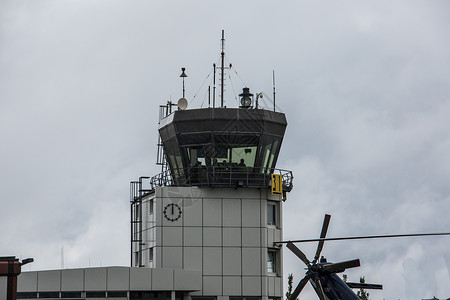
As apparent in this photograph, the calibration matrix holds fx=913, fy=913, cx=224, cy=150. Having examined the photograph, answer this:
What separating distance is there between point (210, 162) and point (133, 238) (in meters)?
7.10

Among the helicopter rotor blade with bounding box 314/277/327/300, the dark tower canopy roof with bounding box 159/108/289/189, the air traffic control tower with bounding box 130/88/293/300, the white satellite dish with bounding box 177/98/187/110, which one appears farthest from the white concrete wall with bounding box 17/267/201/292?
the white satellite dish with bounding box 177/98/187/110

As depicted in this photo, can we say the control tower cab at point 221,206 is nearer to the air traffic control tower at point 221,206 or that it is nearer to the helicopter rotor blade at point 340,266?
the air traffic control tower at point 221,206

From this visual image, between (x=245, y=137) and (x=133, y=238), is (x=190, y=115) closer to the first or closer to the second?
(x=245, y=137)

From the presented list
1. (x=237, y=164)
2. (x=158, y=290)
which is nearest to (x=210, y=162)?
(x=237, y=164)

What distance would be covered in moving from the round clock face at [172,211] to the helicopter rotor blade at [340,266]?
10.1 meters

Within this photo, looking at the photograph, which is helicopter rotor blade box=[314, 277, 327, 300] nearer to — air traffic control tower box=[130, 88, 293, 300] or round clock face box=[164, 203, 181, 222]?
air traffic control tower box=[130, 88, 293, 300]

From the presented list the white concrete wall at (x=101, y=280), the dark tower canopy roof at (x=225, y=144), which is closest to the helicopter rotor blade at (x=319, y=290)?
the dark tower canopy roof at (x=225, y=144)

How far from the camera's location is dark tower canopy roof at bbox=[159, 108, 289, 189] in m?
53.5

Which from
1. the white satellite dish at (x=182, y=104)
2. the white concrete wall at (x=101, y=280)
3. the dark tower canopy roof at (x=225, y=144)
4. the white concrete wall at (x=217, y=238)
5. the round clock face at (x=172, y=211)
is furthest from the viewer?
the white satellite dish at (x=182, y=104)

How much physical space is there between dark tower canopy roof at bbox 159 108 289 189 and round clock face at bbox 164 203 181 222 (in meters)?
2.10

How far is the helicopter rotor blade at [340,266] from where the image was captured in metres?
50.7

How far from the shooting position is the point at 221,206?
53281mm

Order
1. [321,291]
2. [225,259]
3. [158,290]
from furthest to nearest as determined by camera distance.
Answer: [321,291], [225,259], [158,290]

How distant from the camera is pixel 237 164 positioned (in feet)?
178
